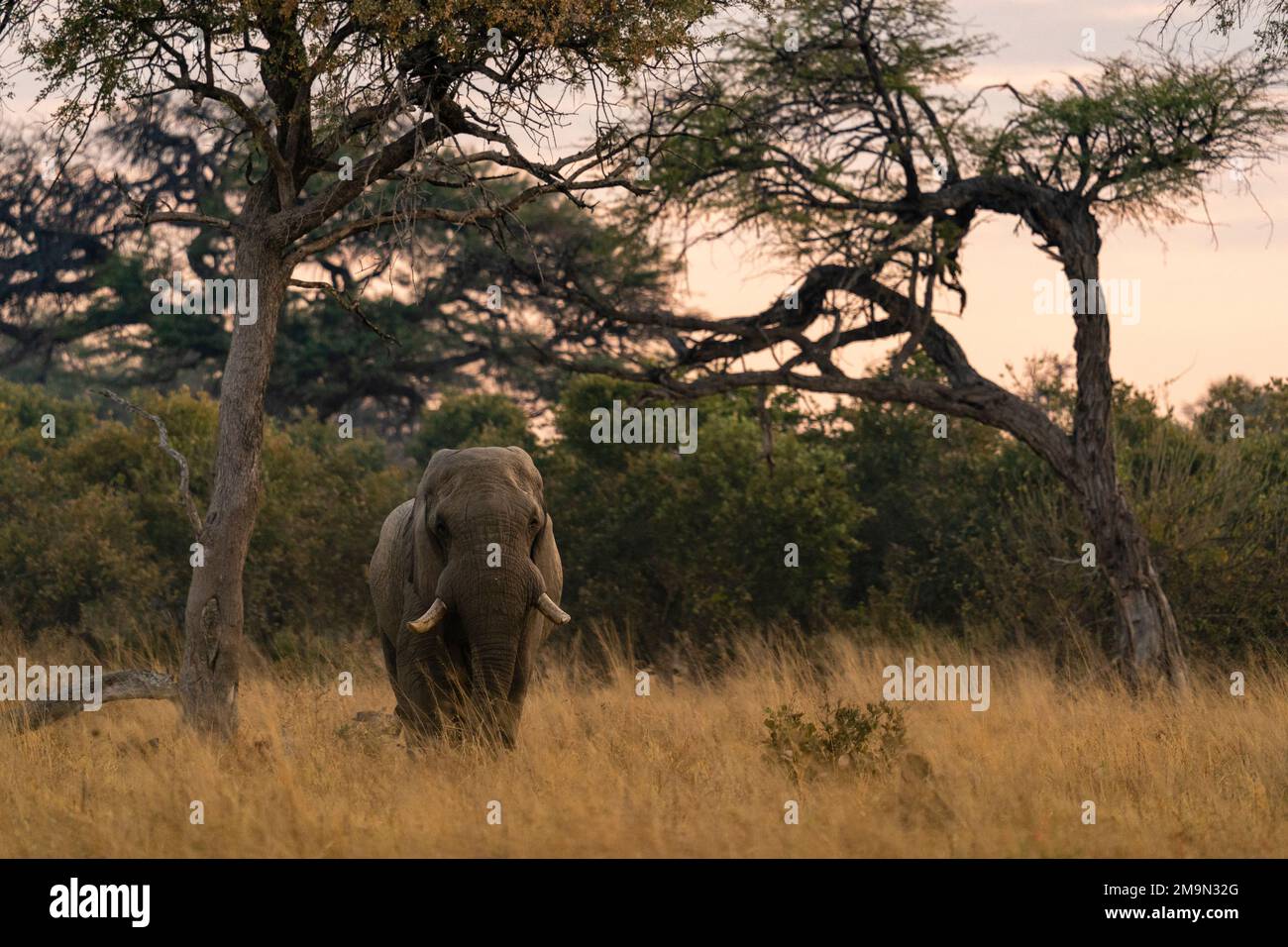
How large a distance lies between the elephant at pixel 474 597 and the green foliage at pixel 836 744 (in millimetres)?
1750

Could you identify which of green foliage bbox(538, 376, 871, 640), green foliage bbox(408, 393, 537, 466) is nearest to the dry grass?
green foliage bbox(538, 376, 871, 640)

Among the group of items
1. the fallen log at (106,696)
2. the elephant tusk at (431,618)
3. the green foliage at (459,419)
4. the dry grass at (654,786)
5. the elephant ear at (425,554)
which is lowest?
the dry grass at (654,786)

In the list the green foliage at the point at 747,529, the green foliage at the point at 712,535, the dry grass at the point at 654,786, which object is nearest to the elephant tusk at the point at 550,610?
the dry grass at the point at 654,786

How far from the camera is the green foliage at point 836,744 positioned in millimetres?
10125

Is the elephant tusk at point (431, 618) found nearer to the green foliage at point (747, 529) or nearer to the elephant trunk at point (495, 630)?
the elephant trunk at point (495, 630)

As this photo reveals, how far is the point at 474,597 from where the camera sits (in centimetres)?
1078

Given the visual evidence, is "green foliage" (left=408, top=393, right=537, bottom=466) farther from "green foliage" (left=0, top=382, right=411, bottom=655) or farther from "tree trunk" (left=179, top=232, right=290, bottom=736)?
"tree trunk" (left=179, top=232, right=290, bottom=736)

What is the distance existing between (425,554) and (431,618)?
0.73 metres

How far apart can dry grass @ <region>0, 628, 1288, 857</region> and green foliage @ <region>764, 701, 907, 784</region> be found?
0.53ft

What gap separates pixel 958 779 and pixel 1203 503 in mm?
9574

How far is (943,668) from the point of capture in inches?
593

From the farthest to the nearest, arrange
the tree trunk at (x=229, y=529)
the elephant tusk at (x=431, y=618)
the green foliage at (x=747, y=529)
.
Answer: the green foliage at (x=747, y=529) < the tree trunk at (x=229, y=529) < the elephant tusk at (x=431, y=618)

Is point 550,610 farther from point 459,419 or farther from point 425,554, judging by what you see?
point 459,419

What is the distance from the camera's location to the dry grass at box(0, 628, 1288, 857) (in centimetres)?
805
